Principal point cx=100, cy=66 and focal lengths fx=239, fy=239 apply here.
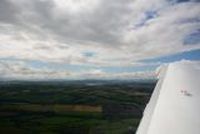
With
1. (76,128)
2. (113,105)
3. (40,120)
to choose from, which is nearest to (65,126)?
(76,128)

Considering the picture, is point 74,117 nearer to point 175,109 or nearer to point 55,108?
point 55,108

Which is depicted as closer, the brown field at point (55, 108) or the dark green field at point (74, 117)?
the dark green field at point (74, 117)

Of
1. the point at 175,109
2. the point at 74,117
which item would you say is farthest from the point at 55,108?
the point at 175,109

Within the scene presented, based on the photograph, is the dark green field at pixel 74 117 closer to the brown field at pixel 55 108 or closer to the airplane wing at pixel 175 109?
the brown field at pixel 55 108

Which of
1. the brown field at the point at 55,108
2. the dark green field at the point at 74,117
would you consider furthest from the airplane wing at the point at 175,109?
the brown field at the point at 55,108

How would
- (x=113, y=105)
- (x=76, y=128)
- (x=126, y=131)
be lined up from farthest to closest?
1. (x=113, y=105)
2. (x=76, y=128)
3. (x=126, y=131)

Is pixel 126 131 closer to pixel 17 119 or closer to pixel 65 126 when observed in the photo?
pixel 65 126

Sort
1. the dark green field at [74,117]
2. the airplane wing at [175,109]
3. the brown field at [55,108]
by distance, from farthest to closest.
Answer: the brown field at [55,108]
the dark green field at [74,117]
the airplane wing at [175,109]

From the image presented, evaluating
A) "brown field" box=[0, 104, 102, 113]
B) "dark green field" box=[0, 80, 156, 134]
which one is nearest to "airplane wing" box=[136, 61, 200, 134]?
"dark green field" box=[0, 80, 156, 134]
